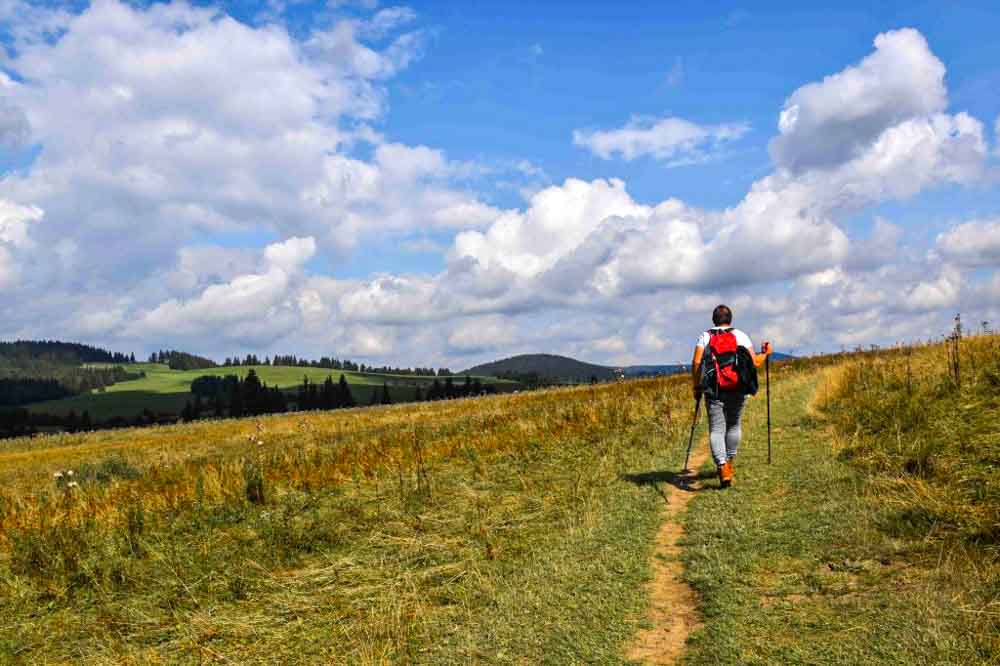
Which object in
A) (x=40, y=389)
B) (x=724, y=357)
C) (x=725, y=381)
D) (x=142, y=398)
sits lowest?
(x=142, y=398)

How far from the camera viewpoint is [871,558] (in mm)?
6285

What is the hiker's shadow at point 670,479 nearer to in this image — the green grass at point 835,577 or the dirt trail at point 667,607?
the green grass at point 835,577

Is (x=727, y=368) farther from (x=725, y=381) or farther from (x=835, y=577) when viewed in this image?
(x=835, y=577)

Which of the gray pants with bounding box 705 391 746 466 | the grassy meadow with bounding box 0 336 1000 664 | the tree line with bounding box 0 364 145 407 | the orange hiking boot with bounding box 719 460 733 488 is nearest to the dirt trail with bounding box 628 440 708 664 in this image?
the grassy meadow with bounding box 0 336 1000 664

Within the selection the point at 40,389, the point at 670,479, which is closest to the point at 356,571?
the point at 670,479

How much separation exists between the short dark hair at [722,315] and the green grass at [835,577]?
2562mm

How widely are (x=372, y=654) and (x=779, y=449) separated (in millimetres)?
9436

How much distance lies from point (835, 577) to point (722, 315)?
16.2 feet

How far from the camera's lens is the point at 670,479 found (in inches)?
424

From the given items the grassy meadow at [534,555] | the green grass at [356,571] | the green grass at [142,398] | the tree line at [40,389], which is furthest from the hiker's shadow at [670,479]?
the tree line at [40,389]

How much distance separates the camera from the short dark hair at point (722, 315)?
10133mm

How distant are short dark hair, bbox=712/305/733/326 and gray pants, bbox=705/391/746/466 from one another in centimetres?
113

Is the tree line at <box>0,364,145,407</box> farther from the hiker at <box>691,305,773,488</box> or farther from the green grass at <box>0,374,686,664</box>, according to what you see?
the hiker at <box>691,305,773,488</box>

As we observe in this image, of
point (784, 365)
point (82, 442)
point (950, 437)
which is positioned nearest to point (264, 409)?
point (82, 442)
